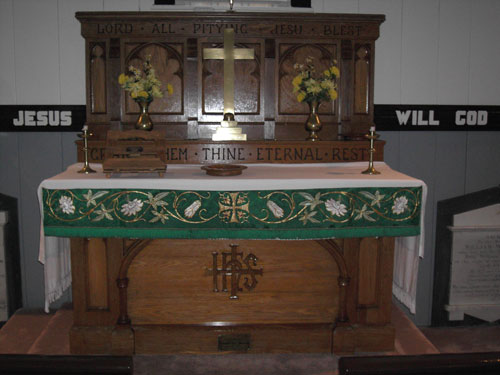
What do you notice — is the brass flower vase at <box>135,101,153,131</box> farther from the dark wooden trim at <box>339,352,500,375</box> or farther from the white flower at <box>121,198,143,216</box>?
the dark wooden trim at <box>339,352,500,375</box>

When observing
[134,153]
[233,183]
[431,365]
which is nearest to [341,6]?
[233,183]

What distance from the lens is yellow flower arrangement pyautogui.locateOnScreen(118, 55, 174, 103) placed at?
3.47 meters

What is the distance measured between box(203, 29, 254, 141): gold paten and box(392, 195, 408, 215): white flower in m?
1.18

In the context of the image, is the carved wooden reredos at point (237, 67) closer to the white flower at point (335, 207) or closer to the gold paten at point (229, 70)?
the gold paten at point (229, 70)

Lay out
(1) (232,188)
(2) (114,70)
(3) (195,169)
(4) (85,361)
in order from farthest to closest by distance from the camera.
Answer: (2) (114,70), (3) (195,169), (1) (232,188), (4) (85,361)

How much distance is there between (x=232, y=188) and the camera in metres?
2.88

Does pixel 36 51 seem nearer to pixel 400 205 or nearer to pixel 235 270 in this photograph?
pixel 235 270

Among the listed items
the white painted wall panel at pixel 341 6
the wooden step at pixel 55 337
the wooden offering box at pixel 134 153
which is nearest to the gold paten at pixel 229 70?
the wooden offering box at pixel 134 153

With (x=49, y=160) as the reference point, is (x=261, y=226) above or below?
below

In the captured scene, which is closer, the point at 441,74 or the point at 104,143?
the point at 104,143

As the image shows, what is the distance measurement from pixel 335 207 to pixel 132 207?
4.10 feet

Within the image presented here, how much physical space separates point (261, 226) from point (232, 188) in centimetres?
29

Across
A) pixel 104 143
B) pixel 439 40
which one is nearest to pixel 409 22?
pixel 439 40

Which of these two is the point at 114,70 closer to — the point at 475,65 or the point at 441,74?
the point at 441,74
